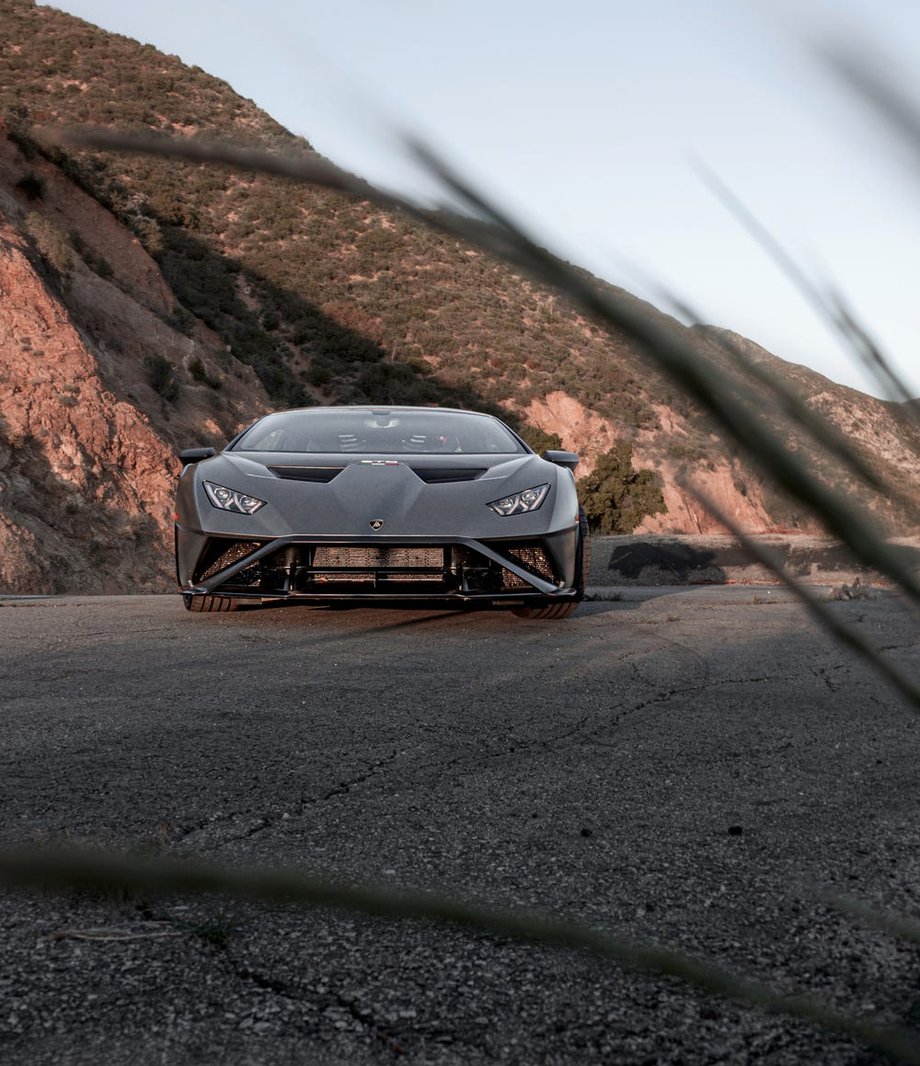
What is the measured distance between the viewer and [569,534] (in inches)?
236

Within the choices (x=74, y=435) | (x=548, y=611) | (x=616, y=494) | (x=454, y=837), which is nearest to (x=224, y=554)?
(x=548, y=611)

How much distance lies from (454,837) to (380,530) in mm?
3530

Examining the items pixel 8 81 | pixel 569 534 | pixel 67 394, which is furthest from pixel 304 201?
pixel 569 534

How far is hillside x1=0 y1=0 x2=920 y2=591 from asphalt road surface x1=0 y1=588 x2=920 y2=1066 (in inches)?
27.2

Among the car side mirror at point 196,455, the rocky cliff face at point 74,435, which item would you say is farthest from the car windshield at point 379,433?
the rocky cliff face at point 74,435

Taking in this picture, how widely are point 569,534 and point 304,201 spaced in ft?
126

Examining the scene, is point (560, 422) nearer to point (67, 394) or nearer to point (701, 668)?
point (67, 394)

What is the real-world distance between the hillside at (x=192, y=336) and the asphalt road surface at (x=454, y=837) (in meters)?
0.69

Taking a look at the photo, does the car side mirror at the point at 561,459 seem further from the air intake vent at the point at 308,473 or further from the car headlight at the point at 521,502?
the air intake vent at the point at 308,473

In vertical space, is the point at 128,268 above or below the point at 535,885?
below

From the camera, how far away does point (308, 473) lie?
19.8 feet

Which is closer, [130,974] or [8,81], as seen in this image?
[130,974]

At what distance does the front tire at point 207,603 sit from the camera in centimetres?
648

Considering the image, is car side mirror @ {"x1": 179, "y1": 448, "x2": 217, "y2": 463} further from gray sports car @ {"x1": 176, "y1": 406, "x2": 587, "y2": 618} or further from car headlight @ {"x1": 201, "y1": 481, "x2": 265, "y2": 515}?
car headlight @ {"x1": 201, "y1": 481, "x2": 265, "y2": 515}
